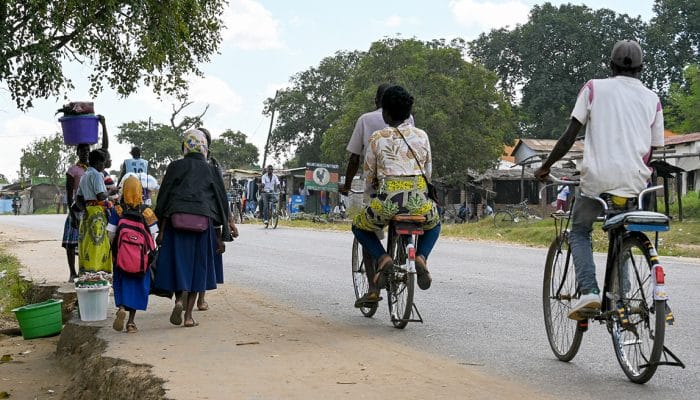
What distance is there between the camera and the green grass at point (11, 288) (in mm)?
11578

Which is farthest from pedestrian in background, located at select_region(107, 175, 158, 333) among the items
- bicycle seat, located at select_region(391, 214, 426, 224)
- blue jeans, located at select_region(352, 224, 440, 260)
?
bicycle seat, located at select_region(391, 214, 426, 224)

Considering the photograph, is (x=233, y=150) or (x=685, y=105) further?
(x=233, y=150)

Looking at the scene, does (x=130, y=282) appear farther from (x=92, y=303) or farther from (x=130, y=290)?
(x=92, y=303)

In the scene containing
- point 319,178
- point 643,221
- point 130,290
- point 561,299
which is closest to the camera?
point 643,221

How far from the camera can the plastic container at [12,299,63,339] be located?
353 inches

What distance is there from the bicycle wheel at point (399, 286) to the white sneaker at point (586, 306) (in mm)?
1873

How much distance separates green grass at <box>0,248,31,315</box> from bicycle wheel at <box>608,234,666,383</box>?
324 inches

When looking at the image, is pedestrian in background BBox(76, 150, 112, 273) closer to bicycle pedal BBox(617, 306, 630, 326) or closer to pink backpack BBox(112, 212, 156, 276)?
pink backpack BBox(112, 212, 156, 276)

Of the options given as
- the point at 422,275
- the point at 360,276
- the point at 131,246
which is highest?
the point at 131,246

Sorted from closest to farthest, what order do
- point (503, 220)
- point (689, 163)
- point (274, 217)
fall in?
point (274, 217), point (503, 220), point (689, 163)

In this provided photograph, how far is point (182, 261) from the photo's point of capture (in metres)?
7.59

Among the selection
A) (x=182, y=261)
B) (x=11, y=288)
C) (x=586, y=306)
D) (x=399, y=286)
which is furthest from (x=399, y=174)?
(x=11, y=288)

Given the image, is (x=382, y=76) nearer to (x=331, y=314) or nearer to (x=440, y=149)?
(x=440, y=149)

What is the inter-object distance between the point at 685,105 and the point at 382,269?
63517 mm
